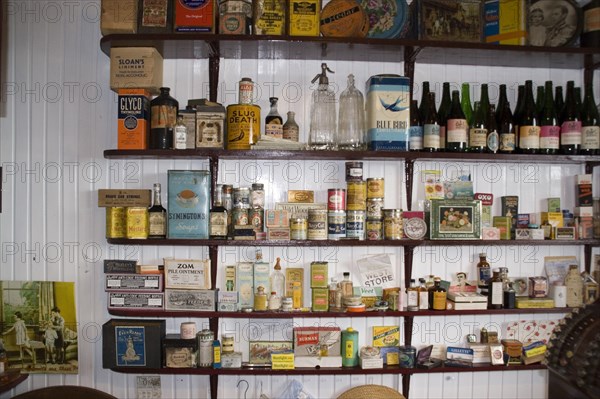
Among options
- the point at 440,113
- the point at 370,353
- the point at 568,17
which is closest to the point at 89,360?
the point at 370,353

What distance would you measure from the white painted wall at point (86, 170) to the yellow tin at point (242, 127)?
22 centimetres

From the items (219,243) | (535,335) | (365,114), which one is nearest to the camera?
(219,243)

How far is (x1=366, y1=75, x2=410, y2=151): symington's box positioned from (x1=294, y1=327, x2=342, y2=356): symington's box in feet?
3.03

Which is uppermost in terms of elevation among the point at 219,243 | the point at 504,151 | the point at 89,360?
the point at 504,151

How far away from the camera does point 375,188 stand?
2328 millimetres

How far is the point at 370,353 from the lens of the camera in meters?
2.32

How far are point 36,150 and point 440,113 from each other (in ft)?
6.72

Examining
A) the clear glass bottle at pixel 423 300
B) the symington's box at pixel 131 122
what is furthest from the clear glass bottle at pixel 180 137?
the clear glass bottle at pixel 423 300

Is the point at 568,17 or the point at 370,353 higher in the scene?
the point at 568,17

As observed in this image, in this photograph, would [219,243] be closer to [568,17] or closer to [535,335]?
[535,335]

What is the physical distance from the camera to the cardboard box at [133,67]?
2.23 metres

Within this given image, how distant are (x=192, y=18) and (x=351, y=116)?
2.83 ft

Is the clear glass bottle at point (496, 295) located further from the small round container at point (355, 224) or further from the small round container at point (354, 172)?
the small round container at point (354, 172)

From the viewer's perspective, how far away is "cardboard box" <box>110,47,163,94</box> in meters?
2.23
